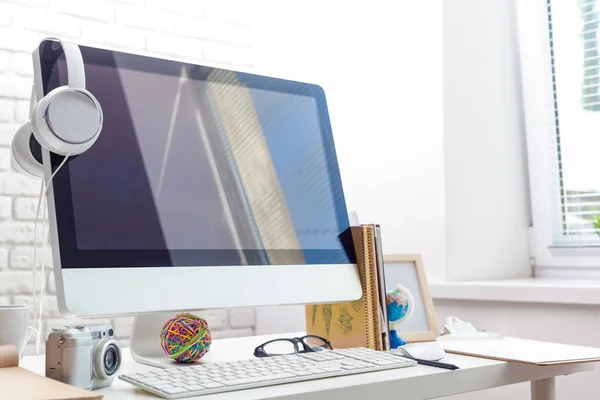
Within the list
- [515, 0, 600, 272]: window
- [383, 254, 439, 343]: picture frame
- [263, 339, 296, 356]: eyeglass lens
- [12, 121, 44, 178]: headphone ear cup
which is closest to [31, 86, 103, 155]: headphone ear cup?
[12, 121, 44, 178]: headphone ear cup

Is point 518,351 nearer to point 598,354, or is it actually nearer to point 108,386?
point 598,354

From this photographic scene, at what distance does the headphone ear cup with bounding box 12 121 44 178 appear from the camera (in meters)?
1.07

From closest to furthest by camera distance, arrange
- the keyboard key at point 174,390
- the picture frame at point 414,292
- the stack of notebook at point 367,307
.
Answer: the keyboard key at point 174,390 < the stack of notebook at point 367,307 < the picture frame at point 414,292

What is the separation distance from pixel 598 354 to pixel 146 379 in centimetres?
71

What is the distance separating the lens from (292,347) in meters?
1.27

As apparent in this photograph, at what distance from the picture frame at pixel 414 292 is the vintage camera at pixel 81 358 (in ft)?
1.98

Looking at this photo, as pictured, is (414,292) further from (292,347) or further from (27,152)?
(27,152)

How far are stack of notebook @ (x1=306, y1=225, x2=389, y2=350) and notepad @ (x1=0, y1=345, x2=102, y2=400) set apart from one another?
0.56 m

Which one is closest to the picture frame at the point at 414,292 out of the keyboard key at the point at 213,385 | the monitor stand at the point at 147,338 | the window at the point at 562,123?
the monitor stand at the point at 147,338

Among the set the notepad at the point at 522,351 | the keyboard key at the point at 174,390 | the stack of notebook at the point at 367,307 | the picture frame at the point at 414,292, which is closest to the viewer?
the keyboard key at the point at 174,390

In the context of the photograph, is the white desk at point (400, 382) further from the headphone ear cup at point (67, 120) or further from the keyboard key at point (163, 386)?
the headphone ear cup at point (67, 120)

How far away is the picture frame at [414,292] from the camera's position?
4.42ft

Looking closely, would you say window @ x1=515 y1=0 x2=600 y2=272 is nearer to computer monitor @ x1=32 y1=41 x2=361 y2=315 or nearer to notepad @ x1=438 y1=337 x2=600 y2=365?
notepad @ x1=438 y1=337 x2=600 y2=365

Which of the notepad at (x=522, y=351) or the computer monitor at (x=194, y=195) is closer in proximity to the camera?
the computer monitor at (x=194, y=195)
